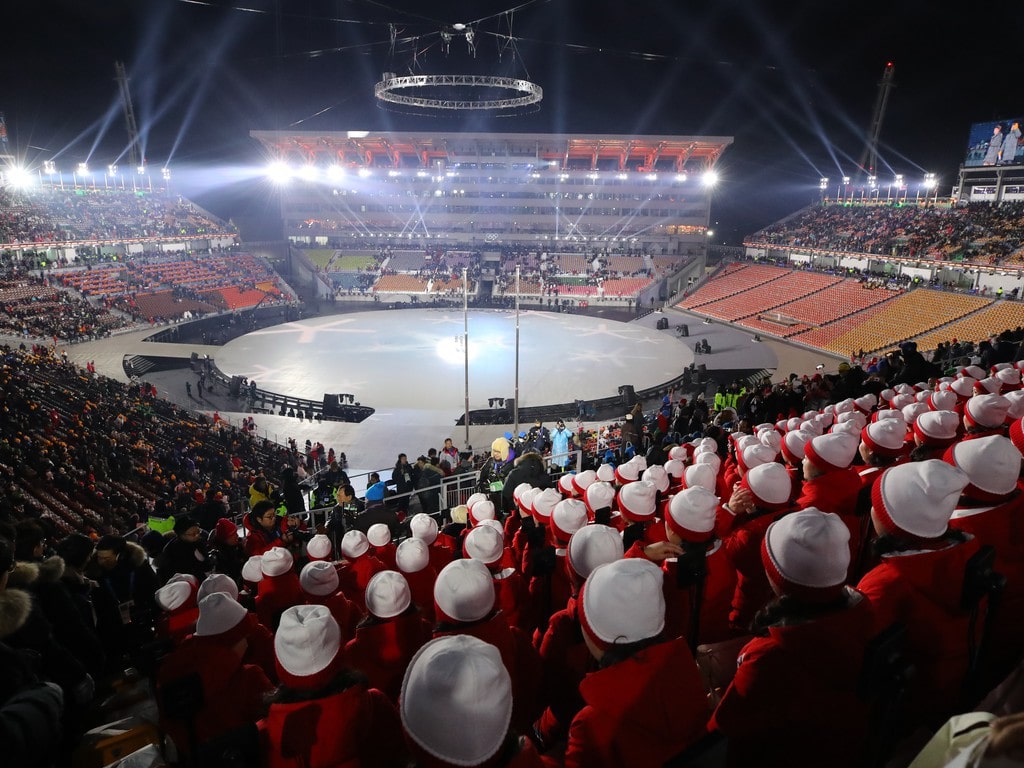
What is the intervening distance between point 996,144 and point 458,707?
54.3m

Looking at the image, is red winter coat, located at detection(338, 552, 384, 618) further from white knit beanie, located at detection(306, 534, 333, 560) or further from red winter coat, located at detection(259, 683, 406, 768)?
red winter coat, located at detection(259, 683, 406, 768)

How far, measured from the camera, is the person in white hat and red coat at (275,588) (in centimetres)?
473

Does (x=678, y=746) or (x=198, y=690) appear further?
(x=198, y=690)

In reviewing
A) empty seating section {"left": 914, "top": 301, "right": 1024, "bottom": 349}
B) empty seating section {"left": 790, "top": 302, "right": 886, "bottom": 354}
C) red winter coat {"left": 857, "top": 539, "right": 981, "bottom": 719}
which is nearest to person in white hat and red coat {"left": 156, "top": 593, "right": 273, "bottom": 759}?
red winter coat {"left": 857, "top": 539, "right": 981, "bottom": 719}

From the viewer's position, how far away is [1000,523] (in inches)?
113

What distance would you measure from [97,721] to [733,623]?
4208 millimetres

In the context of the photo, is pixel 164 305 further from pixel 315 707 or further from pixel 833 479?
pixel 833 479

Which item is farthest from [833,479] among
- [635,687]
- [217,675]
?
[217,675]

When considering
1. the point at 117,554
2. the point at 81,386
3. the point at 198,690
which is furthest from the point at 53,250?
the point at 198,690

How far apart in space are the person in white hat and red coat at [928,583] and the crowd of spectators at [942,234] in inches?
1631

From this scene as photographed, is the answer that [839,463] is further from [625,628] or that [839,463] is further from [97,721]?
[97,721]

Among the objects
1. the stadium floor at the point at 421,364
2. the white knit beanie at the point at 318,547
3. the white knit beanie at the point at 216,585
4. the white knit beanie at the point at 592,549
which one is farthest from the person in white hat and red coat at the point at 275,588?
the stadium floor at the point at 421,364

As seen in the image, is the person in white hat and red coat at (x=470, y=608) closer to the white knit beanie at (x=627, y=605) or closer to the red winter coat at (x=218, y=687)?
the white knit beanie at (x=627, y=605)

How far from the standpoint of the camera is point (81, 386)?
2044 cm
